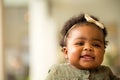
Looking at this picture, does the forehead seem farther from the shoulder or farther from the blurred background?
the blurred background

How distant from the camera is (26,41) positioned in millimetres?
5367

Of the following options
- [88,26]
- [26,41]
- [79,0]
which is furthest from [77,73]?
[26,41]

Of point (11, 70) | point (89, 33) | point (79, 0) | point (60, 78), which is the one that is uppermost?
point (79, 0)

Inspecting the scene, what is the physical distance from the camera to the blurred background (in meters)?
4.03

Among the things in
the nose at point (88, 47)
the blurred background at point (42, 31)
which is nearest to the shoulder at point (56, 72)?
the nose at point (88, 47)

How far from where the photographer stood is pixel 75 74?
1.18 meters

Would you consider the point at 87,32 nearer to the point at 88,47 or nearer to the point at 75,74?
the point at 88,47

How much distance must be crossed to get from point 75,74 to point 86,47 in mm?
112

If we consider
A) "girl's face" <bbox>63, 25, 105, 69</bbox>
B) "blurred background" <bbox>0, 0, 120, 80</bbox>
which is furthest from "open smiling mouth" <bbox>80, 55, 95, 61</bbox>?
"blurred background" <bbox>0, 0, 120, 80</bbox>

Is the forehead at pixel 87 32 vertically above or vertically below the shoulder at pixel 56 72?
above

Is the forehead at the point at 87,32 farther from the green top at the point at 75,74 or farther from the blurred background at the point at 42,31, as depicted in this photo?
the blurred background at the point at 42,31

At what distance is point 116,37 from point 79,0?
83 centimetres

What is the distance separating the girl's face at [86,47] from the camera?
1147 millimetres

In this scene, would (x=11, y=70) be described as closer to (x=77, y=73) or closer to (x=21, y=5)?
(x=21, y=5)
